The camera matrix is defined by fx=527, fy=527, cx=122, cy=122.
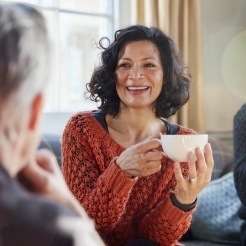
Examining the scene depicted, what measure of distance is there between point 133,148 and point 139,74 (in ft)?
0.47

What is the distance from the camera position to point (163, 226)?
1.04 m

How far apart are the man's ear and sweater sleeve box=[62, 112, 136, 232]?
1.65 feet

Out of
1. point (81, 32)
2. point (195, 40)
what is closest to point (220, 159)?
point (195, 40)

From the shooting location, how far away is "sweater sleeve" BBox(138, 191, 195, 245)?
3.35 ft

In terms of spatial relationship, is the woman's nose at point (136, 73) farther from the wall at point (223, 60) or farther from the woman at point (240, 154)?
the wall at point (223, 60)

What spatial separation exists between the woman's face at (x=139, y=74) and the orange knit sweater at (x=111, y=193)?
0.12m

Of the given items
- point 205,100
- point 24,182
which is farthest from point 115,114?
Result: point 205,100

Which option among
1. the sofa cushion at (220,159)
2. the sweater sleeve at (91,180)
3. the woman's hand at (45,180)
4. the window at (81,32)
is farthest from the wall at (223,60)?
the woman's hand at (45,180)

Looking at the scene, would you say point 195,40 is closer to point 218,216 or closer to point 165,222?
point 218,216

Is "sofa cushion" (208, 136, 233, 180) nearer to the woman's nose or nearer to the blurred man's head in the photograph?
the woman's nose

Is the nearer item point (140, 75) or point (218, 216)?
point (140, 75)

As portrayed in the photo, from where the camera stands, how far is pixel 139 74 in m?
0.96

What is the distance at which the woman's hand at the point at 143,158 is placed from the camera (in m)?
0.88

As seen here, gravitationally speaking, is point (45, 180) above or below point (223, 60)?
below
